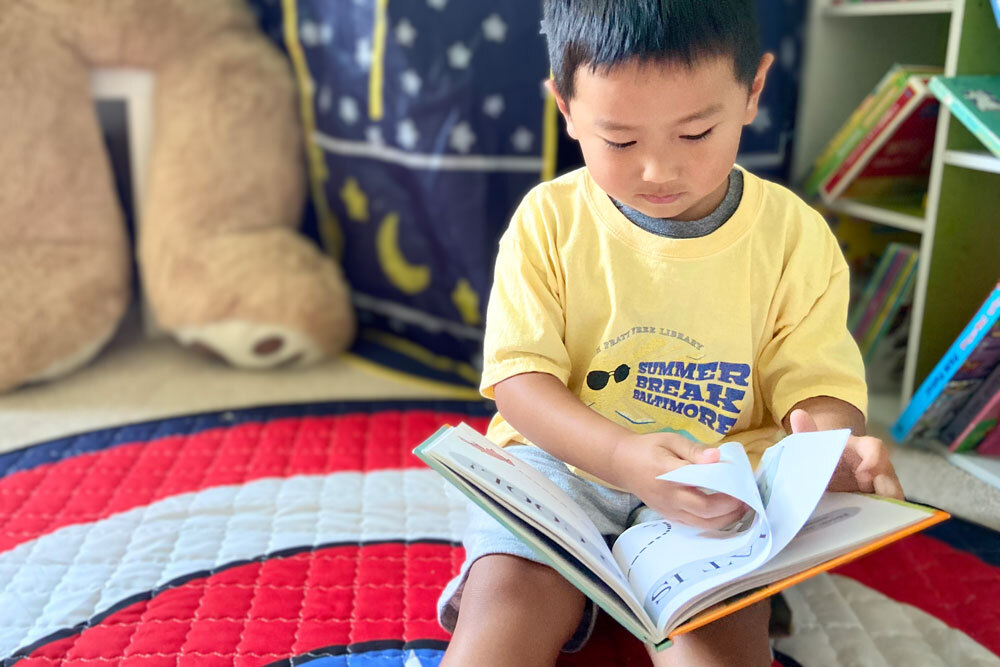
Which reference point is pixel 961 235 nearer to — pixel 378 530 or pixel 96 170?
pixel 378 530

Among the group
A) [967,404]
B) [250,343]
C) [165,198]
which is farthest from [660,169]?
[165,198]

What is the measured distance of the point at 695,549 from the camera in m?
0.61

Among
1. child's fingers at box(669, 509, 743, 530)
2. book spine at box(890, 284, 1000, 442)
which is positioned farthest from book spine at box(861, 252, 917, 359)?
child's fingers at box(669, 509, 743, 530)

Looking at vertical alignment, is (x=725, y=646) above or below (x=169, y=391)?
above

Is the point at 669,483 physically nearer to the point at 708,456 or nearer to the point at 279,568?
the point at 708,456

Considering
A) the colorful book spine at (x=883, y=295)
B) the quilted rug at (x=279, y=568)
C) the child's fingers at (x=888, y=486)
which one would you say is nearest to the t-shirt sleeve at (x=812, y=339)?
the child's fingers at (x=888, y=486)

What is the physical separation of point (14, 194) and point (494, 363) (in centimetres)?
93

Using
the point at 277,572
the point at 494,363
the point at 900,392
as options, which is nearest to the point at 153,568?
the point at 277,572

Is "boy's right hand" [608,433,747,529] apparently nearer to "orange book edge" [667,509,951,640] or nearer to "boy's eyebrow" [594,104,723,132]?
"orange book edge" [667,509,951,640]

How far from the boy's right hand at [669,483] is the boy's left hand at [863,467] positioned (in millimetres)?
70

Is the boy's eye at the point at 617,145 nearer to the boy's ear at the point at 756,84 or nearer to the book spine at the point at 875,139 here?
the boy's ear at the point at 756,84

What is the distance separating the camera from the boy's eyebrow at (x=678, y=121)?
64 cm

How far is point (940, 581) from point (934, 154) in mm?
537

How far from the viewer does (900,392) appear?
1.28m
